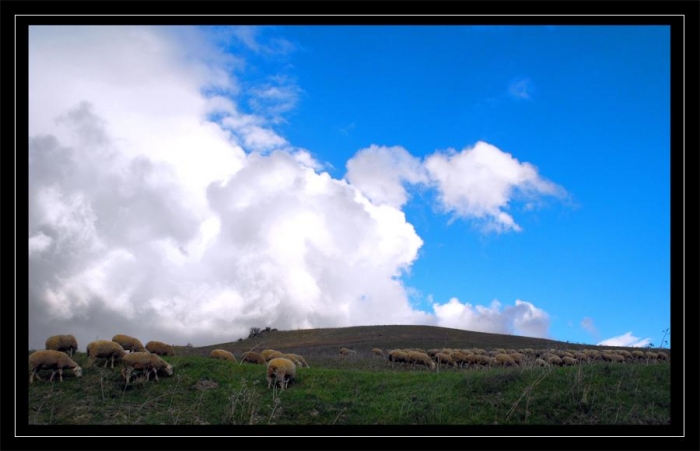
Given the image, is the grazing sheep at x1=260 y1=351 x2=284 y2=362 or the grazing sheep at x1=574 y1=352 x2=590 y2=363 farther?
the grazing sheep at x1=574 y1=352 x2=590 y2=363

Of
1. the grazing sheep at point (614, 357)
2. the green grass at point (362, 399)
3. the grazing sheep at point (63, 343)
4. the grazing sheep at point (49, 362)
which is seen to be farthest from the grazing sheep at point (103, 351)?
the grazing sheep at point (614, 357)

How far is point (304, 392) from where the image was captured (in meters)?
14.1

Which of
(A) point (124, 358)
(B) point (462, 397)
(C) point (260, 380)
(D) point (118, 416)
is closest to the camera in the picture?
(D) point (118, 416)

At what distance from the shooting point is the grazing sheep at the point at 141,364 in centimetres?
1434

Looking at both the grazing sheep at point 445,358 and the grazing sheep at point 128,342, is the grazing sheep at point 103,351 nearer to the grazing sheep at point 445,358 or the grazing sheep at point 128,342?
the grazing sheep at point 128,342

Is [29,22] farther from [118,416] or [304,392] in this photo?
[304,392]

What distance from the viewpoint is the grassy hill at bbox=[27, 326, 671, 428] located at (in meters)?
12.1

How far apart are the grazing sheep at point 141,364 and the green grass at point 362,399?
11.8 inches

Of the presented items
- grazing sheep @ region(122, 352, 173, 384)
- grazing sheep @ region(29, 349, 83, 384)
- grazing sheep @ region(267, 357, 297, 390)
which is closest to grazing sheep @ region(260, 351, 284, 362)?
grazing sheep @ region(267, 357, 297, 390)

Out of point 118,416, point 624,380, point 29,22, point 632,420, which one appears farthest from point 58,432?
point 624,380

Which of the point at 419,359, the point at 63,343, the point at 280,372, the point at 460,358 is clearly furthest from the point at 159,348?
the point at 460,358

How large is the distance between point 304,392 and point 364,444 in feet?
22.3

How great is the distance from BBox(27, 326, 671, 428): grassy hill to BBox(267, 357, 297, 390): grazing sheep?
269 mm

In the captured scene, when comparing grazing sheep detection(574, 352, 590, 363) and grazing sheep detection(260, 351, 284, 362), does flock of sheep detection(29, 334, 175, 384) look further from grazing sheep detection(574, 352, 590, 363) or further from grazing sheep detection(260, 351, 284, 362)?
grazing sheep detection(574, 352, 590, 363)
